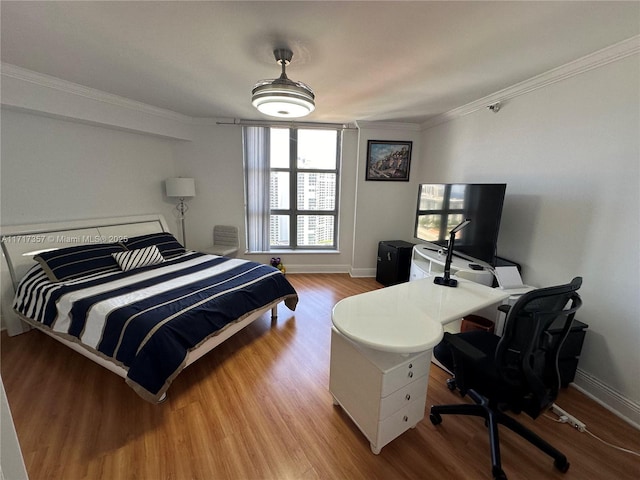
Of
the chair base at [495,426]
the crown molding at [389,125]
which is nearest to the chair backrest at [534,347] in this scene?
→ the chair base at [495,426]

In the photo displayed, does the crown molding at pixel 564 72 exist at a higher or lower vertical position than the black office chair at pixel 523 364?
higher

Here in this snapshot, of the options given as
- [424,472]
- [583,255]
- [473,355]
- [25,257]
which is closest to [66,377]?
[25,257]

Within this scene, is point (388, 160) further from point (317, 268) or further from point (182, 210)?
point (182, 210)

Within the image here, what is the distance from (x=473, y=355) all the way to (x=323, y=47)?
2.12 meters

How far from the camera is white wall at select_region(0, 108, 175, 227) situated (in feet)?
8.49

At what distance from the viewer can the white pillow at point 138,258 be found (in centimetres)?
280

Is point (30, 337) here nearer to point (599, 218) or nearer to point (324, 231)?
point (324, 231)

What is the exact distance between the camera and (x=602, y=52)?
6.07ft

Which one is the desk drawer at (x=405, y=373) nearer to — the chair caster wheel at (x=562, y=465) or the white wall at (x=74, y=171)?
the chair caster wheel at (x=562, y=465)

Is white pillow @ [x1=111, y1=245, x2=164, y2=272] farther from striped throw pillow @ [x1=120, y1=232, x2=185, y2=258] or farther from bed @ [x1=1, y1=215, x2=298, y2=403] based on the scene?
striped throw pillow @ [x1=120, y1=232, x2=185, y2=258]

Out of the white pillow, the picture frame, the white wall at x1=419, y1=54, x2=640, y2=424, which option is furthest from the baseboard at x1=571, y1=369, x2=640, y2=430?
the white pillow

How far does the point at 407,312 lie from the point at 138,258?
9.18ft

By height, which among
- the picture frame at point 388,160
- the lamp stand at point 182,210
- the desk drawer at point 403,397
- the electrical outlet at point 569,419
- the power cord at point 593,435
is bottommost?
the power cord at point 593,435

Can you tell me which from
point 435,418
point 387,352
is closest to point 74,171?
point 387,352
